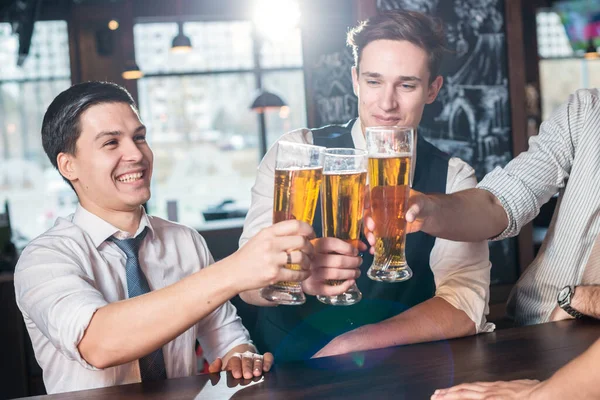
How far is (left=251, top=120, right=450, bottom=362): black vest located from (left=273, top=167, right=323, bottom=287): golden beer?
0.89m

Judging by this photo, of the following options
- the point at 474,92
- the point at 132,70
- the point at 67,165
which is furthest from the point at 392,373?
the point at 132,70

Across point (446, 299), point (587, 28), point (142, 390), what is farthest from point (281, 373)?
point (587, 28)

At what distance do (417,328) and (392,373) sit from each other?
Answer: 0.40m

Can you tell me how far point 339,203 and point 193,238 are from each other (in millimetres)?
826

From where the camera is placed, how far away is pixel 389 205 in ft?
4.64

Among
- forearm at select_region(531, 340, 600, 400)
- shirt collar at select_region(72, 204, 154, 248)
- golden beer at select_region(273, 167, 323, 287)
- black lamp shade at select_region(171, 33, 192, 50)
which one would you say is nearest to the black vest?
shirt collar at select_region(72, 204, 154, 248)

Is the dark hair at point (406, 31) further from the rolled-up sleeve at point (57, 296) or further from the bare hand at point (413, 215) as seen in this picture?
the rolled-up sleeve at point (57, 296)

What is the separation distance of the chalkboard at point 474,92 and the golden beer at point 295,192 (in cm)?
271

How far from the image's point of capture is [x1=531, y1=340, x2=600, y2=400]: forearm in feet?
3.70

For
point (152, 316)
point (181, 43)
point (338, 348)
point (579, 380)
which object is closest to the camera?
point (579, 380)

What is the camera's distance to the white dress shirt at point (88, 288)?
1.50 metres

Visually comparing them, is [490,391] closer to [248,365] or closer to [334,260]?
[334,260]

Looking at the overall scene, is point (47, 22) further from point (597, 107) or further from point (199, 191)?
point (597, 107)

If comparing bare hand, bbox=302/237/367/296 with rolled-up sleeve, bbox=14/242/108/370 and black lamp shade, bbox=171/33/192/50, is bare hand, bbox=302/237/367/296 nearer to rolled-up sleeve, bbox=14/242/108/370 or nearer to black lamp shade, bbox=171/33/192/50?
rolled-up sleeve, bbox=14/242/108/370
